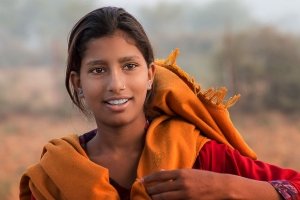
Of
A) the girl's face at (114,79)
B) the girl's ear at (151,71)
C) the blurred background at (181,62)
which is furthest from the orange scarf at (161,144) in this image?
the blurred background at (181,62)

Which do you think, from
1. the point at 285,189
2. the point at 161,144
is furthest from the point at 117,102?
the point at 285,189

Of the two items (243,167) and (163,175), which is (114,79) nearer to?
(163,175)

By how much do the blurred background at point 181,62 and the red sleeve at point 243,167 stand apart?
215 cm

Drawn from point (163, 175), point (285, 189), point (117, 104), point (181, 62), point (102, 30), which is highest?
point (102, 30)

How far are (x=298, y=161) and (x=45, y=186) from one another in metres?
11.1

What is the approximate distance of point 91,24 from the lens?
2.60m

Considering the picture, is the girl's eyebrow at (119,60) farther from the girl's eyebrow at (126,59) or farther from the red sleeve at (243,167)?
the red sleeve at (243,167)

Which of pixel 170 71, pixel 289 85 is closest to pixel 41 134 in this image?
pixel 289 85

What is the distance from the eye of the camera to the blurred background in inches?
622

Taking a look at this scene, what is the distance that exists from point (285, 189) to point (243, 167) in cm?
20

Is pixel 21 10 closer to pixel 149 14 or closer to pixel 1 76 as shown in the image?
pixel 149 14

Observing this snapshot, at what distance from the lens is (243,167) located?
8.30 feet

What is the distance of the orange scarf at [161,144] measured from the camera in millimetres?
2457

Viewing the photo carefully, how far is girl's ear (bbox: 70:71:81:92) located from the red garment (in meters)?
0.43
